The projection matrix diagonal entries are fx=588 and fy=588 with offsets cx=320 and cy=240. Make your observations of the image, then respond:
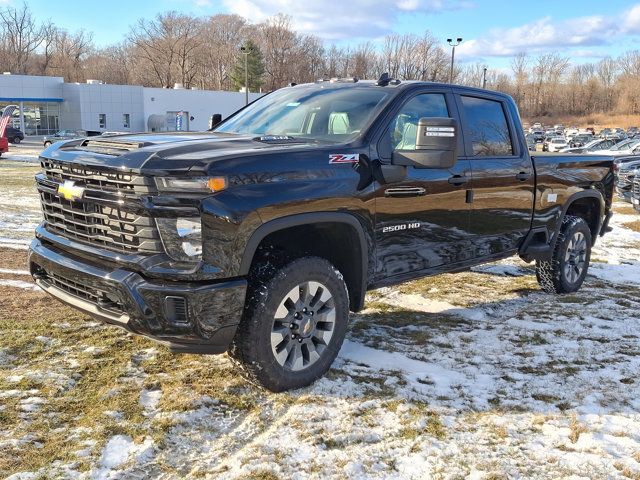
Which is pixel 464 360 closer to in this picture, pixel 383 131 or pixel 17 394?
pixel 383 131

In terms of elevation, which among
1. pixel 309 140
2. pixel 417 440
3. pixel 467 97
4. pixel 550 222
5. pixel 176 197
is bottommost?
pixel 417 440

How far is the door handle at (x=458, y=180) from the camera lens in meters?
4.62

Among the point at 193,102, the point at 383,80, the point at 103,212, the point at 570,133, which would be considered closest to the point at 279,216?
the point at 103,212

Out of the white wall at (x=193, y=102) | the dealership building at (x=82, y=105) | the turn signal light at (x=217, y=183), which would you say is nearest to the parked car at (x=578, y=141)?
the dealership building at (x=82, y=105)

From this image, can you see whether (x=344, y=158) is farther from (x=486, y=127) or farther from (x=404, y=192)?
(x=486, y=127)

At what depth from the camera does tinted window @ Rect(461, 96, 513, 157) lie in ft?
16.5

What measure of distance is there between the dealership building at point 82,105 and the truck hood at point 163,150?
51.6 meters

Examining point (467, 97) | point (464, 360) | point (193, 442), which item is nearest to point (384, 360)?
point (464, 360)

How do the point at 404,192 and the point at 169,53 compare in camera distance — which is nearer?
the point at 404,192

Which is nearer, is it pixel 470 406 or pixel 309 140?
pixel 470 406

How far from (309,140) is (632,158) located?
16.3 m

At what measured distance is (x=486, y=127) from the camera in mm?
5219

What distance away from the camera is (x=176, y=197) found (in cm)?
317

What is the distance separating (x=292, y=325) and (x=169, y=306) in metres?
0.86
